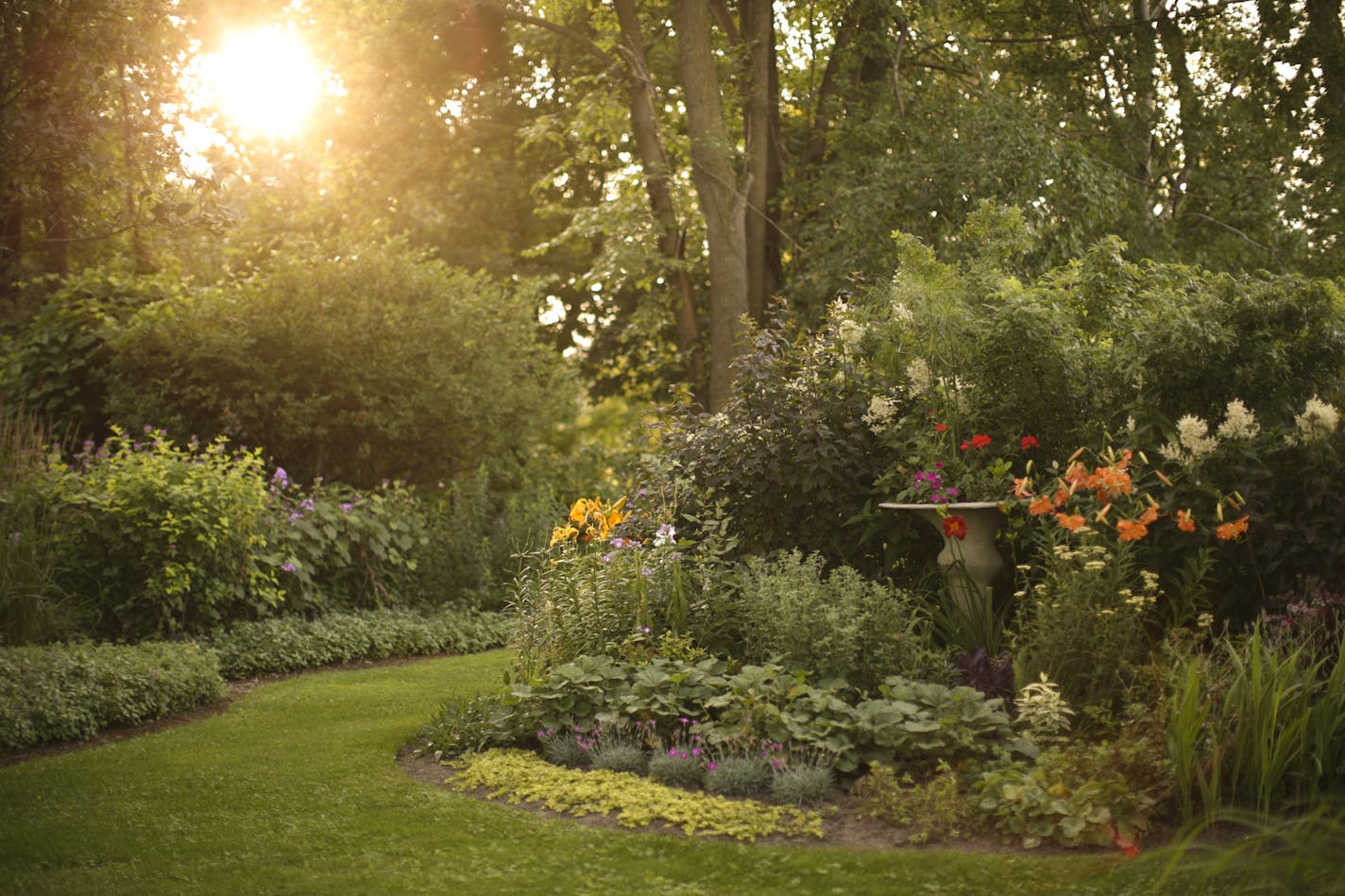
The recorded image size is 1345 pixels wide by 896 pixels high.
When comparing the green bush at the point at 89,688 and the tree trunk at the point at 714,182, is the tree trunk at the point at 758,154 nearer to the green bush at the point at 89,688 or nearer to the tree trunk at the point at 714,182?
the tree trunk at the point at 714,182

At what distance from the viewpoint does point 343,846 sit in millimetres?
4453

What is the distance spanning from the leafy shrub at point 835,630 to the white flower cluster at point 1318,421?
1.97 meters

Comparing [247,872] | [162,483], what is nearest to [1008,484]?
[247,872]

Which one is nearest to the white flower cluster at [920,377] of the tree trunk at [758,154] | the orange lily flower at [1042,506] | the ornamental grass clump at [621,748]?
the orange lily flower at [1042,506]

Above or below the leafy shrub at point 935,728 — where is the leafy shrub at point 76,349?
above

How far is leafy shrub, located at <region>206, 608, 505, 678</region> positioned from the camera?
28.3ft

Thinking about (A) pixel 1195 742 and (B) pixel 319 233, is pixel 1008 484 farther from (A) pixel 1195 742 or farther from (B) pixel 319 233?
(B) pixel 319 233

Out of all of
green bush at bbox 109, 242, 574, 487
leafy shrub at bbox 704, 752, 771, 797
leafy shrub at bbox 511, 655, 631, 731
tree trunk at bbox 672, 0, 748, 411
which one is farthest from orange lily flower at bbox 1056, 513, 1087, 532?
green bush at bbox 109, 242, 574, 487

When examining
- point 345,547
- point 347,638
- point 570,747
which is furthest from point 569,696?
point 345,547

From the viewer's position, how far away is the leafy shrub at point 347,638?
28.3 feet

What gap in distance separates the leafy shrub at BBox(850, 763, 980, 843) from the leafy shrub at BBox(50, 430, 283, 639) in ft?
18.5

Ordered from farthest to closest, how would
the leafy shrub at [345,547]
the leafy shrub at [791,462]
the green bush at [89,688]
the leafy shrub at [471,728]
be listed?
the leafy shrub at [345,547], the leafy shrub at [791,462], the green bush at [89,688], the leafy shrub at [471,728]

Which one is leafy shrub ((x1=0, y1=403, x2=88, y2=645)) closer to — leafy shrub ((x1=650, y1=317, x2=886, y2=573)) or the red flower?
leafy shrub ((x1=650, y1=317, x2=886, y2=573))

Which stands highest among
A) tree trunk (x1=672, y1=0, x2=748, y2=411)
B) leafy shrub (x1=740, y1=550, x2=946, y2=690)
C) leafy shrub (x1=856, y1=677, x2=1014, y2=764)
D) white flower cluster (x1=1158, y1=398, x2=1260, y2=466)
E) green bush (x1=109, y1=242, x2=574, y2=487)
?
tree trunk (x1=672, y1=0, x2=748, y2=411)
